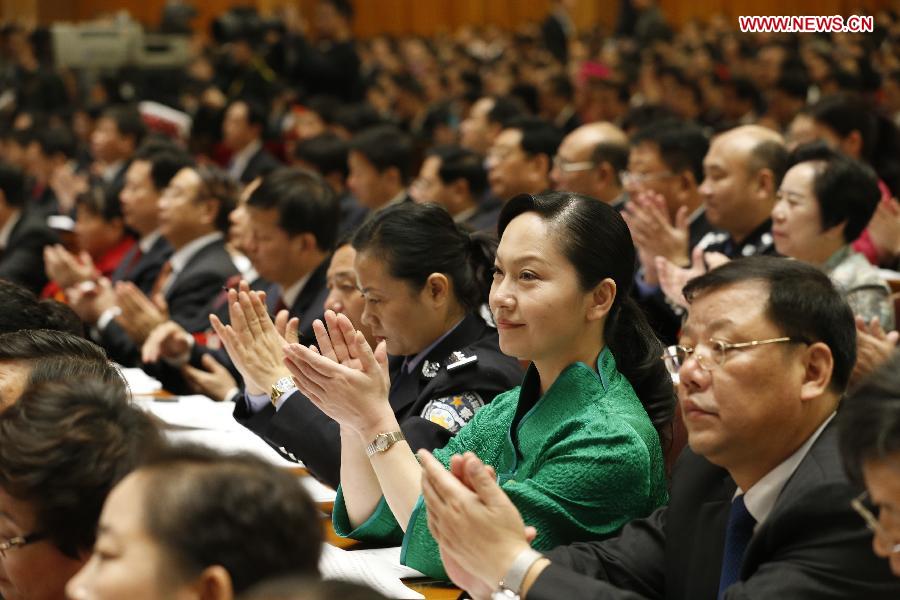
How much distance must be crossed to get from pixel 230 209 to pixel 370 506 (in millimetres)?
3115

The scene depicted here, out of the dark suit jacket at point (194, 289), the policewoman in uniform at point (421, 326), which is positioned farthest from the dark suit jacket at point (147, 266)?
the policewoman in uniform at point (421, 326)

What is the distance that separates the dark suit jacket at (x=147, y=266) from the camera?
5.37 m

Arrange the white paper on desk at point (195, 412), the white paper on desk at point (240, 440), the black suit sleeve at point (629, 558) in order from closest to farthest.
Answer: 1. the black suit sleeve at point (629, 558)
2. the white paper on desk at point (240, 440)
3. the white paper on desk at point (195, 412)

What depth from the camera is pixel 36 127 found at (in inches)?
359

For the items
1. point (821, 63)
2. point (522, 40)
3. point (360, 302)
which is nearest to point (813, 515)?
→ point (360, 302)

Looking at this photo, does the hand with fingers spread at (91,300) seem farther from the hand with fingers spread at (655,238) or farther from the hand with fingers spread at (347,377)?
the hand with fingers spread at (347,377)

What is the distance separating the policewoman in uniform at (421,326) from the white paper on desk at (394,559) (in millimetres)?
291

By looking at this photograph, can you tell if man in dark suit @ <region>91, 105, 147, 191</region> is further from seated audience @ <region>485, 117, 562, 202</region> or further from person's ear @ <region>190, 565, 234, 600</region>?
person's ear @ <region>190, 565, 234, 600</region>

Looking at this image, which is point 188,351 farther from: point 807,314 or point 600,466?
point 807,314

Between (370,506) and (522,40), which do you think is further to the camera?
(522,40)

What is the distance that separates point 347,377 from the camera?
7.11 feet

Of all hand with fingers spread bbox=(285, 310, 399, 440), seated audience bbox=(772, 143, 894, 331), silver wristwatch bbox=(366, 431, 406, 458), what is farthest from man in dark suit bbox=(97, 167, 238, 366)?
silver wristwatch bbox=(366, 431, 406, 458)

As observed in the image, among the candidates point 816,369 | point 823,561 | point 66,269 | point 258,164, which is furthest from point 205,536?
point 258,164

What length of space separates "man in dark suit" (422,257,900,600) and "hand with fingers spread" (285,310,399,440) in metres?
0.41
